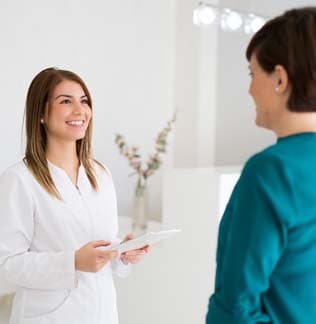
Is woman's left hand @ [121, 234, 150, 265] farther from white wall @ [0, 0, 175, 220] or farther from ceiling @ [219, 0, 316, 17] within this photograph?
ceiling @ [219, 0, 316, 17]

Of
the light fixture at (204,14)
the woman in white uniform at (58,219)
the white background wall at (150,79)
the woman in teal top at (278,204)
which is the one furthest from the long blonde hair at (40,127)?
the light fixture at (204,14)

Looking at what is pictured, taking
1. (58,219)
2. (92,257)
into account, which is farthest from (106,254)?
(58,219)

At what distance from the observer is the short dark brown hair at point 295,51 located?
0.91 m

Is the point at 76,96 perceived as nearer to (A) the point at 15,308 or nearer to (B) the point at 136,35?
(A) the point at 15,308

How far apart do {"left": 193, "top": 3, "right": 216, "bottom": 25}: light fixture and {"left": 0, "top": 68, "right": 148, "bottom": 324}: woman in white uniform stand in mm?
1671

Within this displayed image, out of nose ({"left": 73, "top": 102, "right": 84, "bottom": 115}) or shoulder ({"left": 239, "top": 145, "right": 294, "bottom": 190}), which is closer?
shoulder ({"left": 239, "top": 145, "right": 294, "bottom": 190})

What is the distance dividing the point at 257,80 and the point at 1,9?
199 centimetres

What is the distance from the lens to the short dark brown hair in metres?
0.91

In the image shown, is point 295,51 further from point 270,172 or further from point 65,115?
point 65,115

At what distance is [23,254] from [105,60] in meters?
1.83

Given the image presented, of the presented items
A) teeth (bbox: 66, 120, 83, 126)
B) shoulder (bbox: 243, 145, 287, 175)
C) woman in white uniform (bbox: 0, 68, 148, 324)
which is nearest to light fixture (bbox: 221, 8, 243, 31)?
woman in white uniform (bbox: 0, 68, 148, 324)

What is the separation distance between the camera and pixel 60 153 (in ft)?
5.46

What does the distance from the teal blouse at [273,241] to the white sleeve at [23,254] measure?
0.64m

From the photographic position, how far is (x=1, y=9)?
264 cm
